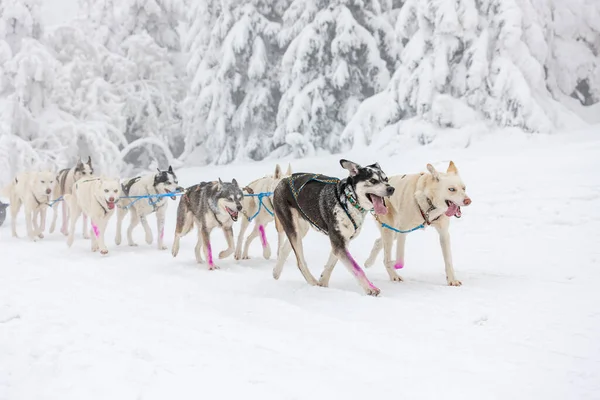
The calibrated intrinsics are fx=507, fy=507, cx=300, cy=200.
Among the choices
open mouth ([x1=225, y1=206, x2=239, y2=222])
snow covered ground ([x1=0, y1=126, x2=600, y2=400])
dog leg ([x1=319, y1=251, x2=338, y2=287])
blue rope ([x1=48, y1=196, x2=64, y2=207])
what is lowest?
snow covered ground ([x1=0, y1=126, x2=600, y2=400])

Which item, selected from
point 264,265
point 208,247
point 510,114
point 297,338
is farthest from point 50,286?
point 510,114

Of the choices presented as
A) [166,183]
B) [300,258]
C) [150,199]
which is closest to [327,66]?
[166,183]

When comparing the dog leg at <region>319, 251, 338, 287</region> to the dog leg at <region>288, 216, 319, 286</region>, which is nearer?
the dog leg at <region>319, 251, 338, 287</region>

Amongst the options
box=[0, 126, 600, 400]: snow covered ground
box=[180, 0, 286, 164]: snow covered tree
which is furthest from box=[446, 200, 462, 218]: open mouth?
box=[180, 0, 286, 164]: snow covered tree

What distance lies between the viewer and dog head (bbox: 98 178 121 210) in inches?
343

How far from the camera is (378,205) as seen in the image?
5.00 m

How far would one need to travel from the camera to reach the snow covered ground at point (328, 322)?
2969 millimetres

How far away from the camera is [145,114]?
25.7 meters

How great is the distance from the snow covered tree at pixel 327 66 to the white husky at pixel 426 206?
12.1 m

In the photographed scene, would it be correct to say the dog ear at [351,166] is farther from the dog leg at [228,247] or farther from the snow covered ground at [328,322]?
the dog leg at [228,247]

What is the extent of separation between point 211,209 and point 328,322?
3602 mm

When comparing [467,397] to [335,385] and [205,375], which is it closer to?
[335,385]

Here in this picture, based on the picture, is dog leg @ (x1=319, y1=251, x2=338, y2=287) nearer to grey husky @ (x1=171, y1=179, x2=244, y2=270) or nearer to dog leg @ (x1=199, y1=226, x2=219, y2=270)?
grey husky @ (x1=171, y1=179, x2=244, y2=270)

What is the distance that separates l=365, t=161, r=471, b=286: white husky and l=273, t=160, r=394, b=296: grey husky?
2.19 ft
